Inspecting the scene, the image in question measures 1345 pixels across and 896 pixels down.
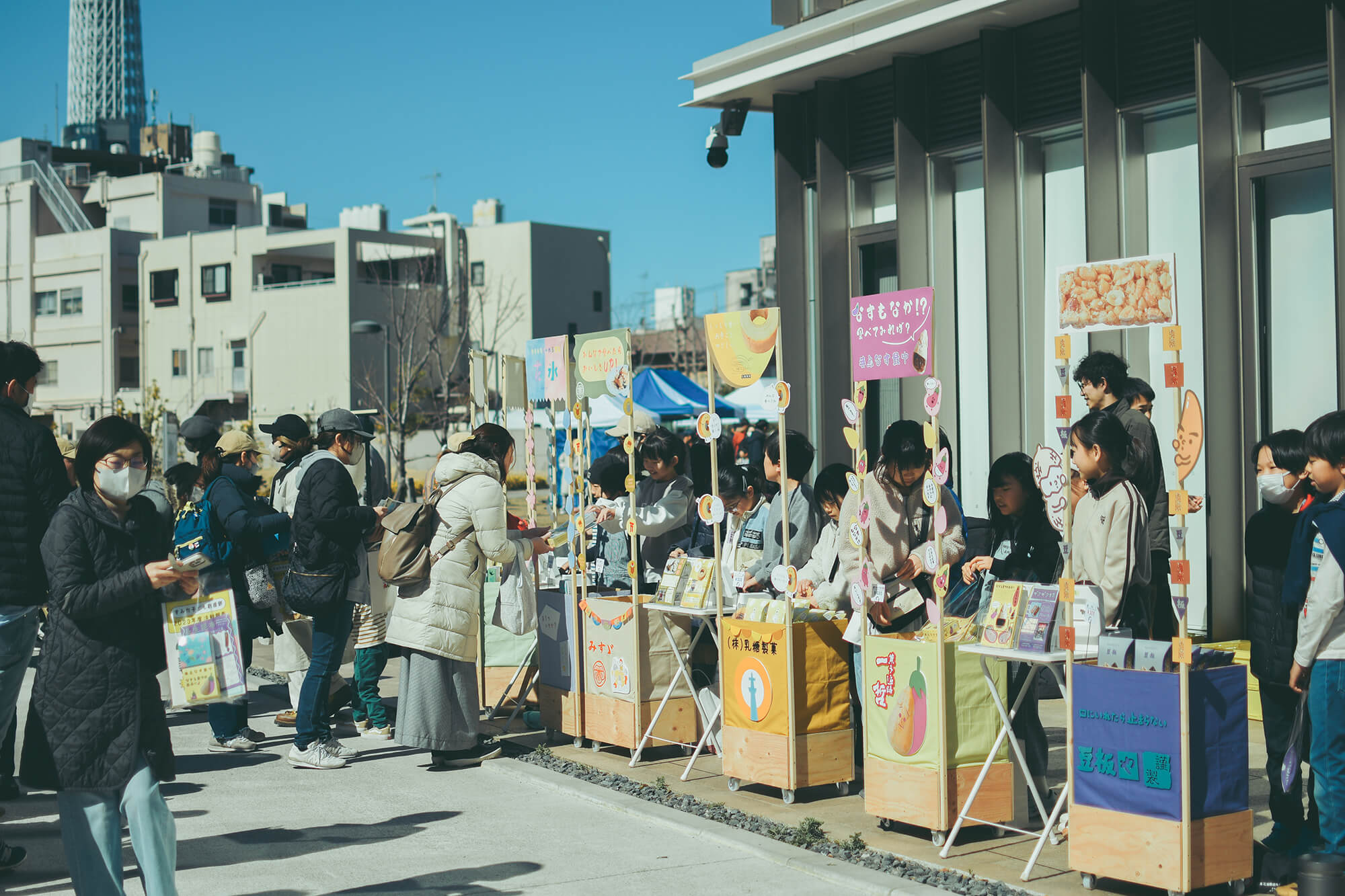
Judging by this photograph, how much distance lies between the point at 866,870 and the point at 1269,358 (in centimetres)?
561

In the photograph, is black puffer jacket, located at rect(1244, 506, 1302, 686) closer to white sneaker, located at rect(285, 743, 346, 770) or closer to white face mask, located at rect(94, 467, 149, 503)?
white face mask, located at rect(94, 467, 149, 503)

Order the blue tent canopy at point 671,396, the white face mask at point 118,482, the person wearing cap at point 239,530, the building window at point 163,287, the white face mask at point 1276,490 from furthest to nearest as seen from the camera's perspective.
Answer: the building window at point 163,287, the blue tent canopy at point 671,396, the person wearing cap at point 239,530, the white face mask at point 1276,490, the white face mask at point 118,482

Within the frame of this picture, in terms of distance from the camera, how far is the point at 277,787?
751cm

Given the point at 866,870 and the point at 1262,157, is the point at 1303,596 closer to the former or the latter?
the point at 866,870

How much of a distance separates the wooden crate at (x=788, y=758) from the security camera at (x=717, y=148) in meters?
7.90

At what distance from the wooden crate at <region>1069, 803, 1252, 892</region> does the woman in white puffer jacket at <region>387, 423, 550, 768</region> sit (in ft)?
12.4

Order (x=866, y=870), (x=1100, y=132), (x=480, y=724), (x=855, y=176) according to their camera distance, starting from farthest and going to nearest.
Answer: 1. (x=855, y=176)
2. (x=1100, y=132)
3. (x=480, y=724)
4. (x=866, y=870)

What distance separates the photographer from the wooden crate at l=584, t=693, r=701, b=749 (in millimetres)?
7812

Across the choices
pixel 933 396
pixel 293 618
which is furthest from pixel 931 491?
pixel 293 618

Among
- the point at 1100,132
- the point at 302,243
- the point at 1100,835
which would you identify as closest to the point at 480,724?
the point at 1100,835

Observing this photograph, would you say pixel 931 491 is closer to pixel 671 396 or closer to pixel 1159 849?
pixel 1159 849

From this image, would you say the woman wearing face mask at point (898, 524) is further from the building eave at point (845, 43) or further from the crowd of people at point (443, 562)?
the building eave at point (845, 43)

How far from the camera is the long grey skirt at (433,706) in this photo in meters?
7.75

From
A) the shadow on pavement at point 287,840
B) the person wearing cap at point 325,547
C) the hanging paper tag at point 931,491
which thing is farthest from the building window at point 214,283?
the hanging paper tag at point 931,491
